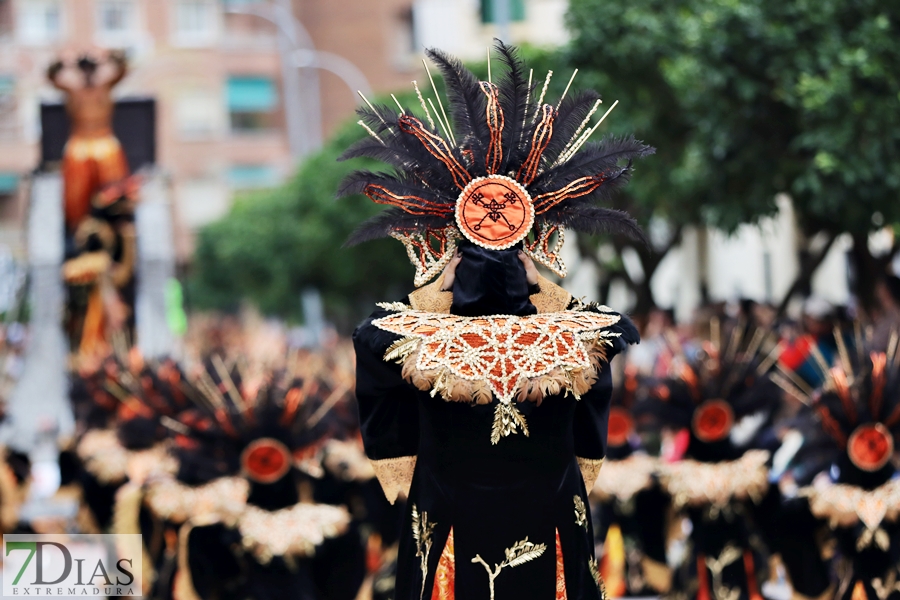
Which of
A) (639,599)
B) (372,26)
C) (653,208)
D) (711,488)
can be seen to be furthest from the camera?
(372,26)

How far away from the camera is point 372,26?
2058 inches

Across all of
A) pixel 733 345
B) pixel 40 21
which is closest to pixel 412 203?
pixel 733 345

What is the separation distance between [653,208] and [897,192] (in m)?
5.39

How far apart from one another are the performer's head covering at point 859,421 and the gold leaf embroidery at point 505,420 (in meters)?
2.34

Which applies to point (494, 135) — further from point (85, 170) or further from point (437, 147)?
point (85, 170)

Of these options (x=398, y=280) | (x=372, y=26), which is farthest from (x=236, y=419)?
(x=372, y=26)

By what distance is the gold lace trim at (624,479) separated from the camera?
8508 millimetres

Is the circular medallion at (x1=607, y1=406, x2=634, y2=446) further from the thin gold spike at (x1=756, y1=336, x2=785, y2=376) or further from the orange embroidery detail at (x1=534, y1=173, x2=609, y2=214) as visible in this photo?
the orange embroidery detail at (x1=534, y1=173, x2=609, y2=214)

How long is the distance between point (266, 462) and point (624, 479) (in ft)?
8.70

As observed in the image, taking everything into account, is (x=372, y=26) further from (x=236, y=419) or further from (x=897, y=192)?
(x=236, y=419)

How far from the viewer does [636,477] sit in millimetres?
8531

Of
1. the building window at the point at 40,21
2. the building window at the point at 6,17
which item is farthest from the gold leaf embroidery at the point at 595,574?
the building window at the point at 6,17

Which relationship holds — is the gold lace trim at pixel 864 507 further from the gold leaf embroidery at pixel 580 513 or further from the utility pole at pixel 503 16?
the utility pole at pixel 503 16

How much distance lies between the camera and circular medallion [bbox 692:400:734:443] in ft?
24.9
